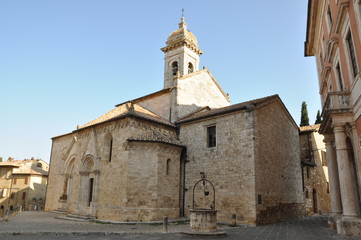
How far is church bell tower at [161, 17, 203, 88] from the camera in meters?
24.8

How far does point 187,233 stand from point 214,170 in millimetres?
5599

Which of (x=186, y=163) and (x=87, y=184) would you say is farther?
(x=87, y=184)

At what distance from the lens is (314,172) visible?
22.3m

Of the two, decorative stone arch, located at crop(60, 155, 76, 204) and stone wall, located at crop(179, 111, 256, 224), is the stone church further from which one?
decorative stone arch, located at crop(60, 155, 76, 204)

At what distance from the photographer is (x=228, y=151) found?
1513 centimetres

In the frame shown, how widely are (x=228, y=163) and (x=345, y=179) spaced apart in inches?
261

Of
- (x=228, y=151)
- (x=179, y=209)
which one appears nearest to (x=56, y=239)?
(x=179, y=209)

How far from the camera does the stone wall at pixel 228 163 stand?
1383 cm

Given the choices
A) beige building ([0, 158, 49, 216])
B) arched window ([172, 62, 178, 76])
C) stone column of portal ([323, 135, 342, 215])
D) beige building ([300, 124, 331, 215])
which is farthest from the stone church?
beige building ([0, 158, 49, 216])

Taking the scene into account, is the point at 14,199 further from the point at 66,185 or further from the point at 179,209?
the point at 179,209

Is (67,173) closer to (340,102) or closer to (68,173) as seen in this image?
(68,173)

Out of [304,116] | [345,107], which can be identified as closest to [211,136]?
[345,107]

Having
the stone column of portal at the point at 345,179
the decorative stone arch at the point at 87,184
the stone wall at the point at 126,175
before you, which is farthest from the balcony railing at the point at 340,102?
the decorative stone arch at the point at 87,184

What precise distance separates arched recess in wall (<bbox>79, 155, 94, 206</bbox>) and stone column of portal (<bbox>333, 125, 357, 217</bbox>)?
13.8m
